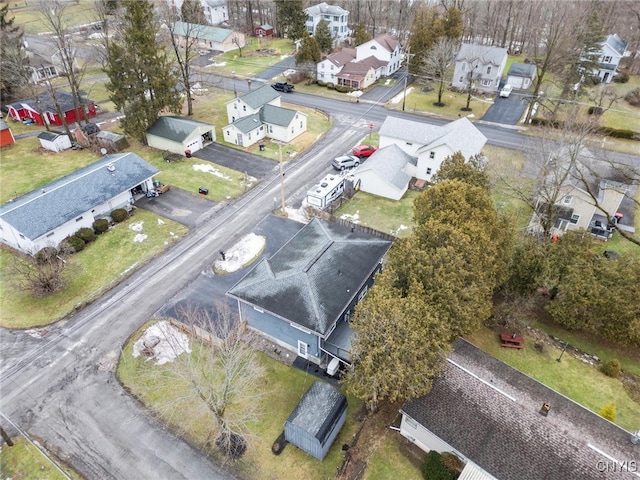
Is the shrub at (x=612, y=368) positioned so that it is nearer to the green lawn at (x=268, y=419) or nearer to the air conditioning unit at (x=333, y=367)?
the green lawn at (x=268, y=419)

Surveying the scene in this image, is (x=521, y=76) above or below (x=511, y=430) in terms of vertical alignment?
above

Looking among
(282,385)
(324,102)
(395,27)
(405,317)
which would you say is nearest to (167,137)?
(324,102)

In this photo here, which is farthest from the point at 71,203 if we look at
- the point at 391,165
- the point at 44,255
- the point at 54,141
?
the point at 391,165

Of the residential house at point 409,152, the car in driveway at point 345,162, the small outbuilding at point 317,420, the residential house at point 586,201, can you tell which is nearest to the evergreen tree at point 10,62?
the car in driveway at point 345,162

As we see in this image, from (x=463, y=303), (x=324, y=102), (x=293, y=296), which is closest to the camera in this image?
(x=463, y=303)

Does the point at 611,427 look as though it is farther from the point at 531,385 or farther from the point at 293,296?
the point at 293,296

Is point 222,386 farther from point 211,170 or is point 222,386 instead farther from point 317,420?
point 211,170

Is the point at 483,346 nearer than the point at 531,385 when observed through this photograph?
No
